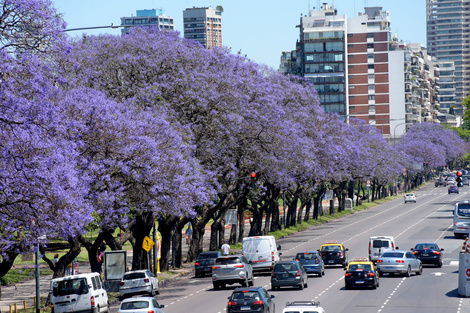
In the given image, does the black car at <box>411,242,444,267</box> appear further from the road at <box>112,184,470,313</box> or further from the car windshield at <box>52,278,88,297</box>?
the car windshield at <box>52,278,88,297</box>

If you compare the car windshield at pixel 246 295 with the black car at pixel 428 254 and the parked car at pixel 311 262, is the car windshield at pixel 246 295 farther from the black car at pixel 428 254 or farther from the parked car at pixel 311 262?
the black car at pixel 428 254

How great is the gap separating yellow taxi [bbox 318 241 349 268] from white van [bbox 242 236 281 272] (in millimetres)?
4855

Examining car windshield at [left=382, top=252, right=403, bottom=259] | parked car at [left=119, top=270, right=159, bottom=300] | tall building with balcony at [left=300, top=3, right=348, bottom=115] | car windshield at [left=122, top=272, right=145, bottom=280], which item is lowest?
parked car at [left=119, top=270, right=159, bottom=300]

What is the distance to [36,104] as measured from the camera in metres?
23.2

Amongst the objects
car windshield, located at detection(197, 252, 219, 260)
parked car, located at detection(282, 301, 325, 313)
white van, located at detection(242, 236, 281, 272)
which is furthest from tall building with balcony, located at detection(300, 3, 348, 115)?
parked car, located at detection(282, 301, 325, 313)

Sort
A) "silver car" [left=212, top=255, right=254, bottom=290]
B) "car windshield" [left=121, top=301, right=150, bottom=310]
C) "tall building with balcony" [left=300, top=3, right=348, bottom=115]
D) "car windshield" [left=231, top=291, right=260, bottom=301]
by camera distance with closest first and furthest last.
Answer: "car windshield" [left=121, top=301, right=150, bottom=310] → "car windshield" [left=231, top=291, right=260, bottom=301] → "silver car" [left=212, top=255, right=254, bottom=290] → "tall building with balcony" [left=300, top=3, right=348, bottom=115]

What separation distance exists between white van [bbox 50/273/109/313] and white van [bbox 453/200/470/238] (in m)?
43.4

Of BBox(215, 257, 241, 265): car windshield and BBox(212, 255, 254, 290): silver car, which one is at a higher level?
BBox(215, 257, 241, 265): car windshield

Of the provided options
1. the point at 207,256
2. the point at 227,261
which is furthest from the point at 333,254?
the point at 227,261

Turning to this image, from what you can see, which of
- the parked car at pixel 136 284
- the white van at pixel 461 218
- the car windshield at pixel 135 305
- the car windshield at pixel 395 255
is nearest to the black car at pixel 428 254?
the car windshield at pixel 395 255

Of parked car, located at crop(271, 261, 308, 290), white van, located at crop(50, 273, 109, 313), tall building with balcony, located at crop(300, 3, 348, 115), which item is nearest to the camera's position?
white van, located at crop(50, 273, 109, 313)

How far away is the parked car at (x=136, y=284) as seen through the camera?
38.7 m

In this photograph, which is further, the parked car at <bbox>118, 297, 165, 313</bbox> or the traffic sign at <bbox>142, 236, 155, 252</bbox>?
the traffic sign at <bbox>142, 236, 155, 252</bbox>

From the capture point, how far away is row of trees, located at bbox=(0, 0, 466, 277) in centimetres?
2334
